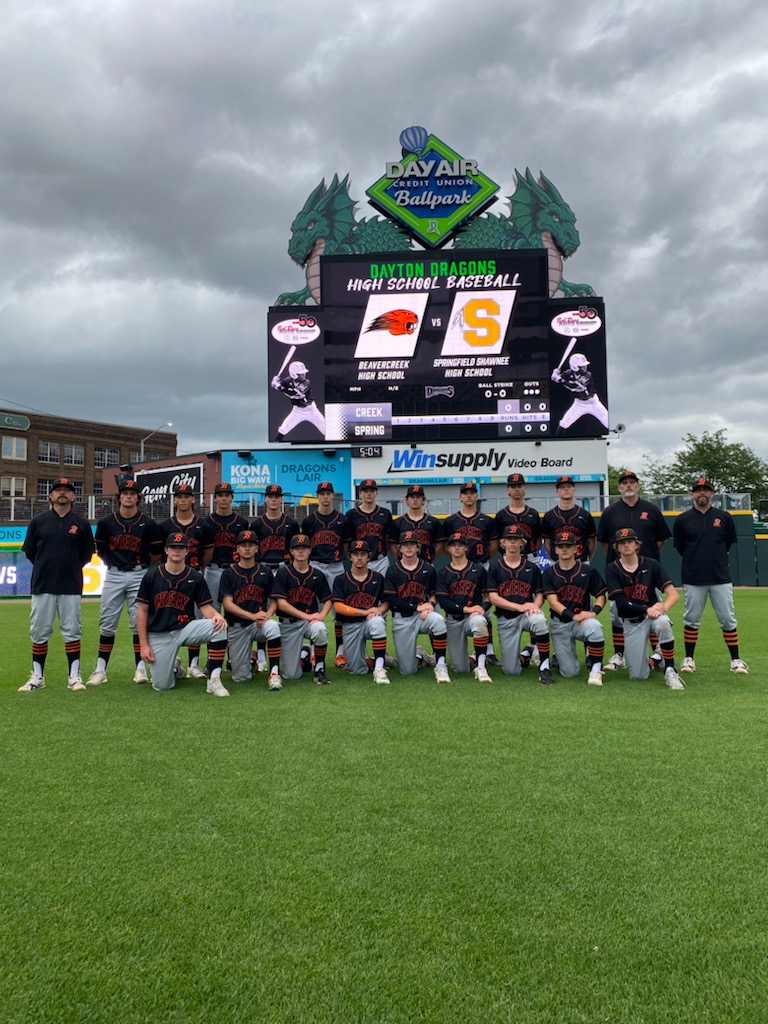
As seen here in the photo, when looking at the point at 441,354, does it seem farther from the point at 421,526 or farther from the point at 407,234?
the point at 421,526

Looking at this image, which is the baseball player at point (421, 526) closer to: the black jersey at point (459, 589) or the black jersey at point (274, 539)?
the black jersey at point (459, 589)

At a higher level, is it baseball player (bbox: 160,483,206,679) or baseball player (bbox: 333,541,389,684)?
baseball player (bbox: 160,483,206,679)

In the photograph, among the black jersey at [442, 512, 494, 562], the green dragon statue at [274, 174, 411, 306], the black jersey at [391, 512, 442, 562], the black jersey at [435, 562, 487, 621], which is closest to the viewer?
the black jersey at [435, 562, 487, 621]

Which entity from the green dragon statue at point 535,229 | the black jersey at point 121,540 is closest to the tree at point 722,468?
the green dragon statue at point 535,229

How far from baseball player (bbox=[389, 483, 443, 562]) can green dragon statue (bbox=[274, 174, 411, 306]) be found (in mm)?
20255

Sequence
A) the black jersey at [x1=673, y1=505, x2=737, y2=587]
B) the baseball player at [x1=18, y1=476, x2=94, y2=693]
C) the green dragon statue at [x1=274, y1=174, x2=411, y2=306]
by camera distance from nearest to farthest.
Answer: the baseball player at [x1=18, y1=476, x2=94, y2=693], the black jersey at [x1=673, y1=505, x2=737, y2=587], the green dragon statue at [x1=274, y1=174, x2=411, y2=306]

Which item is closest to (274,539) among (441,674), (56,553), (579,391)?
(56,553)

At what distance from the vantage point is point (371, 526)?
7680 millimetres

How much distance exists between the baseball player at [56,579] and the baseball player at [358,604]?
2.44 meters

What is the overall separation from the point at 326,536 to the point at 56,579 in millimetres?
2683

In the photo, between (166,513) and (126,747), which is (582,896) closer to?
(126,747)

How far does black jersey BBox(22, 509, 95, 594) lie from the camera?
6418 millimetres

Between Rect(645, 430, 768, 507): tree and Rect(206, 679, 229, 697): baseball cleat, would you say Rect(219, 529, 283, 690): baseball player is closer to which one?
Rect(206, 679, 229, 697): baseball cleat

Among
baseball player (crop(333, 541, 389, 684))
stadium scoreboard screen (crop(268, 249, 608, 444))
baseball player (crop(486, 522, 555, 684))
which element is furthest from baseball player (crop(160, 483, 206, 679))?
stadium scoreboard screen (crop(268, 249, 608, 444))
